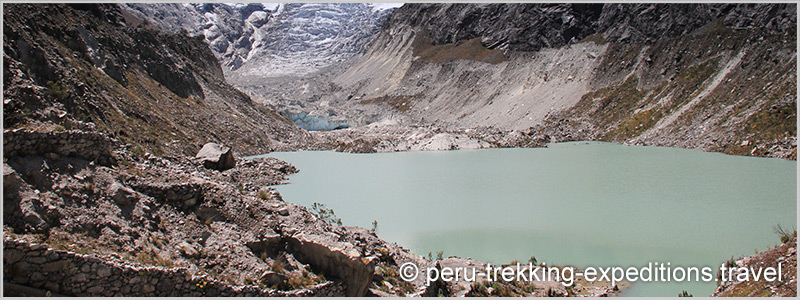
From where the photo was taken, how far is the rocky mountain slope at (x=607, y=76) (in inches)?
1363

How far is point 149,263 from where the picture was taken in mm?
6219

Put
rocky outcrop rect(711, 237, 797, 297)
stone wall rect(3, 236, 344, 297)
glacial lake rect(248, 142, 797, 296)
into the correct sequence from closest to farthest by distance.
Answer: stone wall rect(3, 236, 344, 297) < rocky outcrop rect(711, 237, 797, 297) < glacial lake rect(248, 142, 797, 296)

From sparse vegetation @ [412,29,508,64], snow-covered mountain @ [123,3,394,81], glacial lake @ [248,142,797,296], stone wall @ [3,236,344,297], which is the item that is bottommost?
stone wall @ [3,236,344,297]

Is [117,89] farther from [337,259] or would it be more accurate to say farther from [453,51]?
[453,51]

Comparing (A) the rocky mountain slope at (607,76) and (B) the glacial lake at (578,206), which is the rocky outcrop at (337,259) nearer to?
(B) the glacial lake at (578,206)

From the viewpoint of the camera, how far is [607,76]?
2216 inches

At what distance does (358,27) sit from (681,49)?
161 m

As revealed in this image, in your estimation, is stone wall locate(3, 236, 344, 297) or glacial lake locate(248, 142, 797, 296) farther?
glacial lake locate(248, 142, 797, 296)

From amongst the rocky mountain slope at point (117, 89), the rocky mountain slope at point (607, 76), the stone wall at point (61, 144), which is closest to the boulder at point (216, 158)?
the rocky mountain slope at point (117, 89)

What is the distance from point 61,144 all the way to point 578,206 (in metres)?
14.7

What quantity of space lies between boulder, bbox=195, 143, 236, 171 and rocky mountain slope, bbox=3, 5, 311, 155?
2307 millimetres

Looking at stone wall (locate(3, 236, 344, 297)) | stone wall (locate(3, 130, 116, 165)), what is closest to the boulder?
stone wall (locate(3, 130, 116, 165))

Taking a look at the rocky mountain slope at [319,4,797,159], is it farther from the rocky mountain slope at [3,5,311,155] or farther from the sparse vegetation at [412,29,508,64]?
the rocky mountain slope at [3,5,311,155]

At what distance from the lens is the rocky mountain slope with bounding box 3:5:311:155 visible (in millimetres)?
8797
